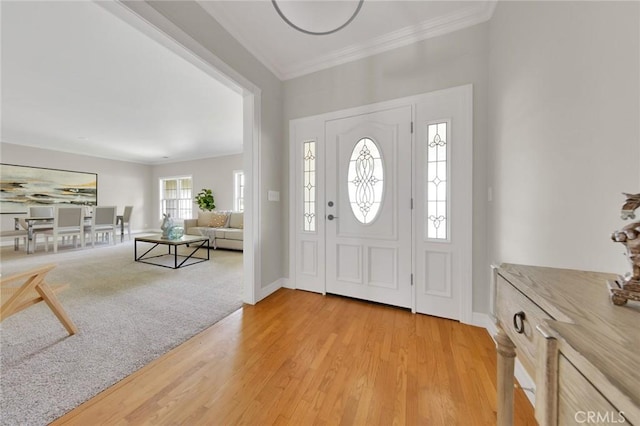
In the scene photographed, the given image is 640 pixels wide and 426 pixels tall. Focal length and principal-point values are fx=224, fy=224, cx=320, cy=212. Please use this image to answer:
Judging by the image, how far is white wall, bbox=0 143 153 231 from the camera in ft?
18.1

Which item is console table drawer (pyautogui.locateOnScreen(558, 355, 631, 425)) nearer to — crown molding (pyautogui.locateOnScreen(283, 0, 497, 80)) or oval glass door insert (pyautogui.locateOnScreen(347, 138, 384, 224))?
oval glass door insert (pyautogui.locateOnScreen(347, 138, 384, 224))

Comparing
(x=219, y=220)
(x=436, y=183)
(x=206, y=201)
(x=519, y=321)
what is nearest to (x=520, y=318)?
(x=519, y=321)

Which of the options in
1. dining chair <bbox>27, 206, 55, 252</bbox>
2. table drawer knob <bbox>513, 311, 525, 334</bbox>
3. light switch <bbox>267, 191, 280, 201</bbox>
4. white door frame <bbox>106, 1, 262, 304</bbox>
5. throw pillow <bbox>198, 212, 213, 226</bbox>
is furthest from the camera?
throw pillow <bbox>198, 212, 213, 226</bbox>

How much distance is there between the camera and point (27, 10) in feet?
6.14

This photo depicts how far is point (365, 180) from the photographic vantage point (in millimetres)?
2395

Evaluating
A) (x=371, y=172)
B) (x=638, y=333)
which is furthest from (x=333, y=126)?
(x=638, y=333)

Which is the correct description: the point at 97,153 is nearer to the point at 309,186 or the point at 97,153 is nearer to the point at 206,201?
the point at 206,201

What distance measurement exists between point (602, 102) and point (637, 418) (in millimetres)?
1080

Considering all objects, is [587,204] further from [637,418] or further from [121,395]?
[121,395]

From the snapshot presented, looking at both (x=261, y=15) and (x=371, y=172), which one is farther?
(x=371, y=172)

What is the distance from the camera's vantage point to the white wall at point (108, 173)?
5.52 meters

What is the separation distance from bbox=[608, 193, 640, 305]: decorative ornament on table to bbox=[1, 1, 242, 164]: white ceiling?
8.85 feet

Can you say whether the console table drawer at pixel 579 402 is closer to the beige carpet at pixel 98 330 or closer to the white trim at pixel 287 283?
the beige carpet at pixel 98 330

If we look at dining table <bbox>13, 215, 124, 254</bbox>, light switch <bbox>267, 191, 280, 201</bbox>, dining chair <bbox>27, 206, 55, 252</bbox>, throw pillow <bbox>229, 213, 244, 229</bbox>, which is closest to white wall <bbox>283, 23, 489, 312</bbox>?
light switch <bbox>267, 191, 280, 201</bbox>
